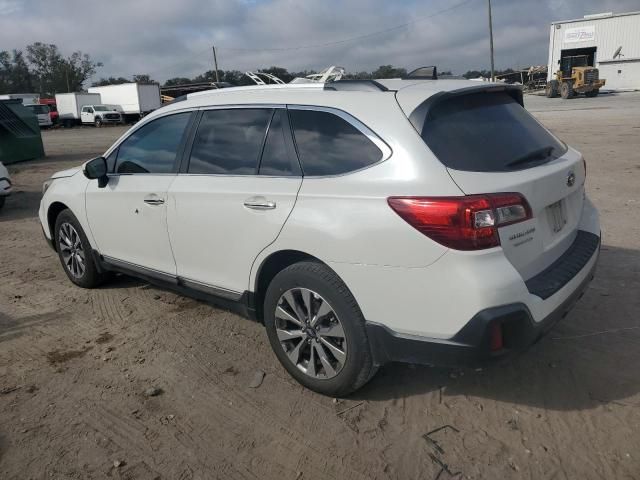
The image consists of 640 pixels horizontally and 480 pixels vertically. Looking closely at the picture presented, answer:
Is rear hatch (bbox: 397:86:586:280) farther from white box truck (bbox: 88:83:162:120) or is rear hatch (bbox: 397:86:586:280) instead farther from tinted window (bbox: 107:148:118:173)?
white box truck (bbox: 88:83:162:120)

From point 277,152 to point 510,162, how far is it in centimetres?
135

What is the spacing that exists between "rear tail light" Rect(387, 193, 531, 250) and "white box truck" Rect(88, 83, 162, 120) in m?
44.1

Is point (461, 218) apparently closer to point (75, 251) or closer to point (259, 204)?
point (259, 204)

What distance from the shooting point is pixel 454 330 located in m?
2.60

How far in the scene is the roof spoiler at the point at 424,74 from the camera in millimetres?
3609

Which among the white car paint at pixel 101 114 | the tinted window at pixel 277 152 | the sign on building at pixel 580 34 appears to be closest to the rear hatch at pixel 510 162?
the tinted window at pixel 277 152

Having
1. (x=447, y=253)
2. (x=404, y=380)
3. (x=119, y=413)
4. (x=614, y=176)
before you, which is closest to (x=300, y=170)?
(x=447, y=253)

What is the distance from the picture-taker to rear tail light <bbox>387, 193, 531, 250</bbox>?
2.54 m

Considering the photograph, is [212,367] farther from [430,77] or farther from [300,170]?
[430,77]

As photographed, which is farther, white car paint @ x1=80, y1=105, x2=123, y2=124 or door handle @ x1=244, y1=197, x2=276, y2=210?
white car paint @ x1=80, y1=105, x2=123, y2=124

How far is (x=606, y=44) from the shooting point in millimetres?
54562

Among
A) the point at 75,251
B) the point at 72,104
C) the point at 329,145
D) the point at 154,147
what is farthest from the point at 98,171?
the point at 72,104

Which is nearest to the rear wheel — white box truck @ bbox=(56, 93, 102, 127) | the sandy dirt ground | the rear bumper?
white box truck @ bbox=(56, 93, 102, 127)

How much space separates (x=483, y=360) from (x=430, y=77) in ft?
6.36
